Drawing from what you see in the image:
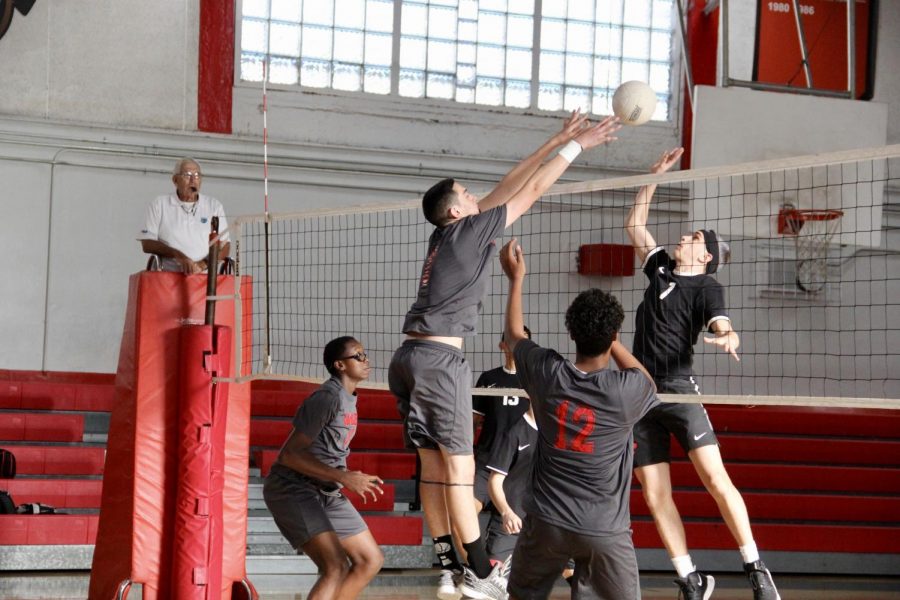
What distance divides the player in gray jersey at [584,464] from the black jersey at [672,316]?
175 centimetres

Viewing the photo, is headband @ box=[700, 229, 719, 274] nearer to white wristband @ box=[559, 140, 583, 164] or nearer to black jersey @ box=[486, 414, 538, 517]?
white wristband @ box=[559, 140, 583, 164]

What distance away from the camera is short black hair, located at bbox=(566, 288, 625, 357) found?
4.77 metres

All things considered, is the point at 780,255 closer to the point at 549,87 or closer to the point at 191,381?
the point at 549,87

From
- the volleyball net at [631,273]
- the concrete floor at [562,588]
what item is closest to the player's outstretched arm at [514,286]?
the concrete floor at [562,588]

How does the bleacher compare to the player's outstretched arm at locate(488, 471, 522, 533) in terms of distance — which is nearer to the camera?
the player's outstretched arm at locate(488, 471, 522, 533)

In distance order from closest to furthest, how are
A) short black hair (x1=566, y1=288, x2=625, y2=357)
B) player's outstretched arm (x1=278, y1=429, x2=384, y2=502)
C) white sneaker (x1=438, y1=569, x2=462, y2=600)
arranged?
short black hair (x1=566, y1=288, x2=625, y2=357)
white sneaker (x1=438, y1=569, x2=462, y2=600)
player's outstretched arm (x1=278, y1=429, x2=384, y2=502)

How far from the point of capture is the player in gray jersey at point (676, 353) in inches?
259

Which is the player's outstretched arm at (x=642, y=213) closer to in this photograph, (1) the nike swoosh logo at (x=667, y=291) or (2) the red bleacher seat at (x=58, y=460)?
(1) the nike swoosh logo at (x=667, y=291)

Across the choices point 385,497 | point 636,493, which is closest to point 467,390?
point 385,497

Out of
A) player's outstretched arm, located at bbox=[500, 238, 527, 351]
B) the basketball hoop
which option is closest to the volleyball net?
the basketball hoop

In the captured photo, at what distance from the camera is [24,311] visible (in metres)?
12.3

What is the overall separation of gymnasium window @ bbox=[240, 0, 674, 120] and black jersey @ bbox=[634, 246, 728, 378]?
761 centimetres

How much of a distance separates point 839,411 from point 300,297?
679 centimetres

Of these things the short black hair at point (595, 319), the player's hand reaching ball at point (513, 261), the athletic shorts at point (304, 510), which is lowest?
the athletic shorts at point (304, 510)
